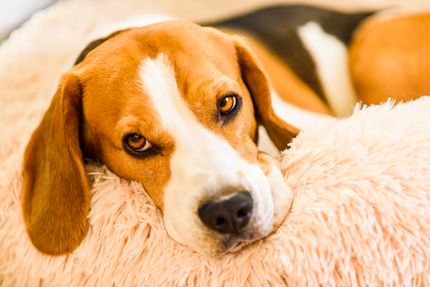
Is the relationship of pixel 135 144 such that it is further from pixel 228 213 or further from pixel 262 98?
pixel 262 98

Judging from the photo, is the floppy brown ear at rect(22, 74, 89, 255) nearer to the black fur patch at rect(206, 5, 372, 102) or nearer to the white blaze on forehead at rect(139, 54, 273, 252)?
the white blaze on forehead at rect(139, 54, 273, 252)

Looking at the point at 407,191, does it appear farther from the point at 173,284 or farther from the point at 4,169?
the point at 4,169

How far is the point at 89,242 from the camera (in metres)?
1.46

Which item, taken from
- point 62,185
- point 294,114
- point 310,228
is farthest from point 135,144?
point 294,114

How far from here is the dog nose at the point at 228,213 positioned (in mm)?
1210

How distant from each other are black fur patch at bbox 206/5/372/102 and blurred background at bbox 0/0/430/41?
0.66 ft

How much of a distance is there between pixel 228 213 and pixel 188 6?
1892mm

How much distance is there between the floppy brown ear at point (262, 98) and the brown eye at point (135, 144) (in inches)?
16.6

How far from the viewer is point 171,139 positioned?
53.7 inches

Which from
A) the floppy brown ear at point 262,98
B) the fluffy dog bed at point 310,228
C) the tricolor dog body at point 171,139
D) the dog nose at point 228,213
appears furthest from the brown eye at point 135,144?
the floppy brown ear at point 262,98

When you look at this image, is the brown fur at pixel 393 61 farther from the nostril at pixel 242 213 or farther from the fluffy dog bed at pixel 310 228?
the nostril at pixel 242 213

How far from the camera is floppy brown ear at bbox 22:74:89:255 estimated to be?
4.88 ft

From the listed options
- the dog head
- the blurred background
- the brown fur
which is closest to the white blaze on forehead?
the dog head

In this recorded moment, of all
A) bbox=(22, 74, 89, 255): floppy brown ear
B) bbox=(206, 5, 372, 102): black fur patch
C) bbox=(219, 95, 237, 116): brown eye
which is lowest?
bbox=(22, 74, 89, 255): floppy brown ear
